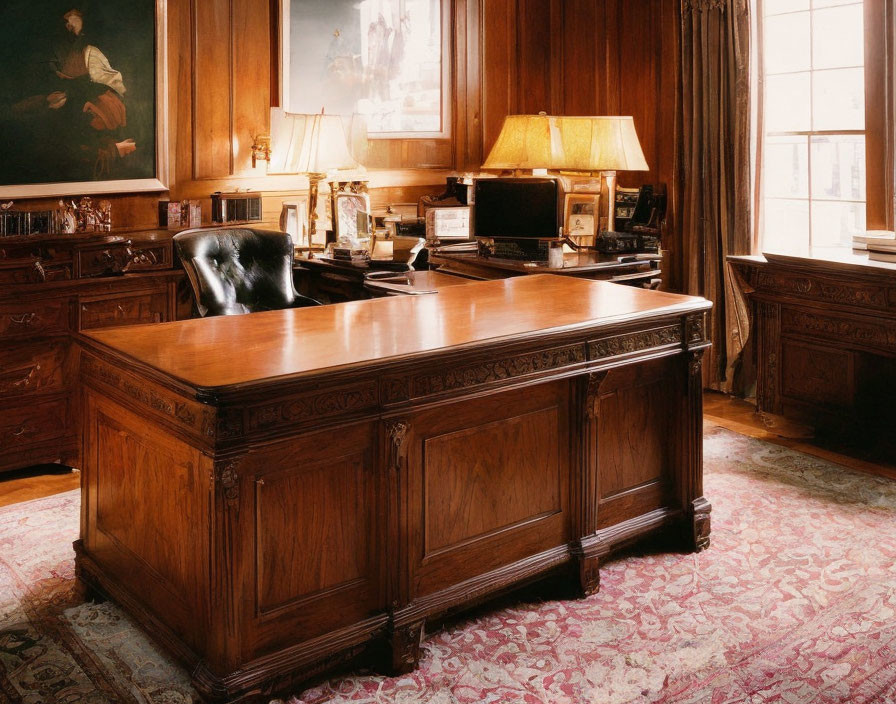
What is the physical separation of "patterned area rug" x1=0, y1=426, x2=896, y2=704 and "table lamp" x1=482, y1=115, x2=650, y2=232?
2.29m

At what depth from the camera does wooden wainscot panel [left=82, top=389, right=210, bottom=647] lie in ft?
8.21

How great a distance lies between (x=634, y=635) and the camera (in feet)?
9.80

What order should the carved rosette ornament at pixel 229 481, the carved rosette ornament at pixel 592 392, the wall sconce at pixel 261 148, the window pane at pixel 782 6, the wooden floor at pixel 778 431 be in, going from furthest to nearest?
the window pane at pixel 782 6
the wall sconce at pixel 261 148
the wooden floor at pixel 778 431
the carved rosette ornament at pixel 592 392
the carved rosette ornament at pixel 229 481

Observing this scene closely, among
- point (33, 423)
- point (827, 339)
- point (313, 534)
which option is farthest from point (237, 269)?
point (827, 339)

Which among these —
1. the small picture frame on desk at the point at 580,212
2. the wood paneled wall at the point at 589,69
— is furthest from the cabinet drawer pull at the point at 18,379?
the wood paneled wall at the point at 589,69

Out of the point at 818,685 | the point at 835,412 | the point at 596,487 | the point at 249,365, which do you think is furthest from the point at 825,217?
the point at 249,365

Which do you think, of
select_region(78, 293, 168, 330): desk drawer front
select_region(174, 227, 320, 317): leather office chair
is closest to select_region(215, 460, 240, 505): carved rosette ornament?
select_region(174, 227, 320, 317): leather office chair

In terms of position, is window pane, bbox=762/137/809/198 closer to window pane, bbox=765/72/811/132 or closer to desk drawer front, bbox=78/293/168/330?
window pane, bbox=765/72/811/132

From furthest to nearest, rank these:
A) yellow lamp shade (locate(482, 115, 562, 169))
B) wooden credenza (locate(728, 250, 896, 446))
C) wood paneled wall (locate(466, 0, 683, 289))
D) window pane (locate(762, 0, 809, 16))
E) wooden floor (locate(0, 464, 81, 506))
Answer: wood paneled wall (locate(466, 0, 683, 289)) < window pane (locate(762, 0, 809, 16)) < yellow lamp shade (locate(482, 115, 562, 169)) < wooden credenza (locate(728, 250, 896, 446)) < wooden floor (locate(0, 464, 81, 506))

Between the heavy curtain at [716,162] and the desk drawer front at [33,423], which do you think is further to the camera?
the heavy curtain at [716,162]

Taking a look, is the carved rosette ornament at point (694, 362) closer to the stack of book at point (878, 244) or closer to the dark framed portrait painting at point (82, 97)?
the stack of book at point (878, 244)

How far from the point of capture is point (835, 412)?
483 centimetres

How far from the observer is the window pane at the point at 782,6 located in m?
5.59

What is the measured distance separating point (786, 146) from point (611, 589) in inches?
143
